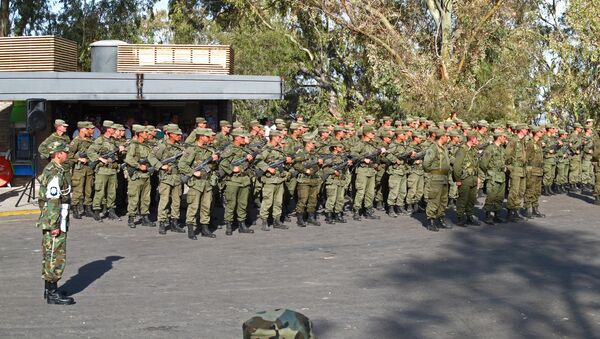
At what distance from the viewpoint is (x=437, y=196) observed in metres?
16.4

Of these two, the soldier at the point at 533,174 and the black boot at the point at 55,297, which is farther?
the soldier at the point at 533,174

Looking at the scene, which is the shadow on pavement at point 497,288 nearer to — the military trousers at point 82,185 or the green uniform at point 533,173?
the green uniform at point 533,173

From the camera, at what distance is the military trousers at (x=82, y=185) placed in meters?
17.7

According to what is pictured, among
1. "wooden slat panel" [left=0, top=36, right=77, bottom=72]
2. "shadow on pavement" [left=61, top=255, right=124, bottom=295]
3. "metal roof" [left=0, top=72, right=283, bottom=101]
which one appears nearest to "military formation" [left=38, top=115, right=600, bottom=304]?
"shadow on pavement" [left=61, top=255, right=124, bottom=295]

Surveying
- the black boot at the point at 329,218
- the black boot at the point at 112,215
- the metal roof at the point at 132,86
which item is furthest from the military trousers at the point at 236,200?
the metal roof at the point at 132,86

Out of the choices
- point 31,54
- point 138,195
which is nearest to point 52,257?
point 138,195

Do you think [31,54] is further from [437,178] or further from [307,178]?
[437,178]

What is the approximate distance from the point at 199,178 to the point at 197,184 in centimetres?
13

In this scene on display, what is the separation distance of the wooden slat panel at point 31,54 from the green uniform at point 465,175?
1127 cm

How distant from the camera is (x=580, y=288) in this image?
37.6 feet

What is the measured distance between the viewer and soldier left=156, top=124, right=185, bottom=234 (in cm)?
1597

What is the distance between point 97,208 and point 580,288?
9282 millimetres

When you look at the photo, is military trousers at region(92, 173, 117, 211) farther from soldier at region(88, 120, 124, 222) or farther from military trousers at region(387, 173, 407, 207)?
military trousers at region(387, 173, 407, 207)

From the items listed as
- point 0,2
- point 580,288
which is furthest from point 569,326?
point 0,2
